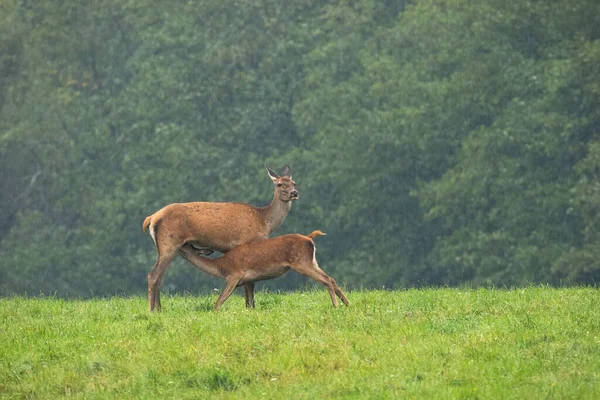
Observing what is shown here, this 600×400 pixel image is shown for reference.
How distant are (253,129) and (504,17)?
751cm

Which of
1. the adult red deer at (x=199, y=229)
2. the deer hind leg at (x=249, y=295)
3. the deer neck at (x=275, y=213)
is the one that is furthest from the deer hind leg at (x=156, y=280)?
the deer neck at (x=275, y=213)

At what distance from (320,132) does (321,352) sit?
23724mm

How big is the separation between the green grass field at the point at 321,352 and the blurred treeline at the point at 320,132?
58.8ft

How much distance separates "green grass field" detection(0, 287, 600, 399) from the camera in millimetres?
10570

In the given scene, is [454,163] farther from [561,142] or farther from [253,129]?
[253,129]

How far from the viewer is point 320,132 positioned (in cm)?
3503

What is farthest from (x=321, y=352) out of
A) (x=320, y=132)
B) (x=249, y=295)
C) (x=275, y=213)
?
(x=320, y=132)

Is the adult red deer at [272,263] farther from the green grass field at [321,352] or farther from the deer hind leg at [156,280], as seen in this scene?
the deer hind leg at [156,280]

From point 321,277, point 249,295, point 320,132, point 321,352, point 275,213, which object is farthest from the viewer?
point 320,132

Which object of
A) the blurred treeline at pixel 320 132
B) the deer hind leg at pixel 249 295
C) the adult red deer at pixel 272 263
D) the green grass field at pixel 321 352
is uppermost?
the green grass field at pixel 321 352

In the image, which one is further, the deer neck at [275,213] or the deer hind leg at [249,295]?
the deer neck at [275,213]

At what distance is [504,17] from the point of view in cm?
3378

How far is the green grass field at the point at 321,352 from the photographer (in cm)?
1057

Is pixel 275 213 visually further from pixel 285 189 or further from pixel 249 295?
pixel 249 295
